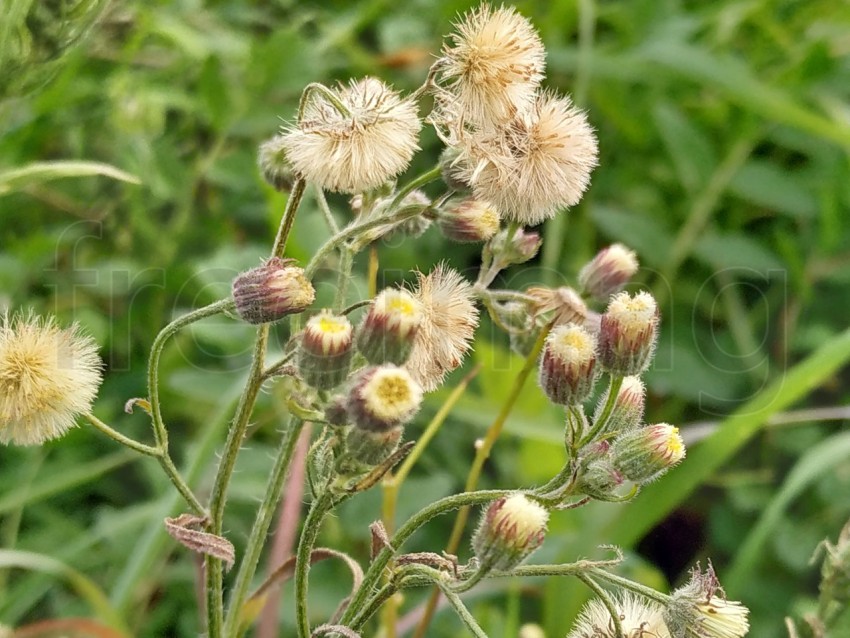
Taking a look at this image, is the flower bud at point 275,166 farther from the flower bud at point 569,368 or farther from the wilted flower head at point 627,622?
the wilted flower head at point 627,622

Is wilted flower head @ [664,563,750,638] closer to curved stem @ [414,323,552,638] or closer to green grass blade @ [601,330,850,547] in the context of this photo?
→ curved stem @ [414,323,552,638]

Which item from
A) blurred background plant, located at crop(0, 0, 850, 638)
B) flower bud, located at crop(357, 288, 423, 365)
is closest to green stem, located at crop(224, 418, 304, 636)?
flower bud, located at crop(357, 288, 423, 365)

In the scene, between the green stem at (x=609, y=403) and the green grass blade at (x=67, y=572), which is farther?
the green grass blade at (x=67, y=572)

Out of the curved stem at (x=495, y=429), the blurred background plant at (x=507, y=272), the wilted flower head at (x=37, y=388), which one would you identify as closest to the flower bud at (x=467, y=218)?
the curved stem at (x=495, y=429)

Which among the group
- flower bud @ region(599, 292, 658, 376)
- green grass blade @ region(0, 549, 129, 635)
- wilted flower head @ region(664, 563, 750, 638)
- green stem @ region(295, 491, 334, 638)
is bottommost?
green grass blade @ region(0, 549, 129, 635)

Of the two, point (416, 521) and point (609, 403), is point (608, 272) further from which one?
point (416, 521)

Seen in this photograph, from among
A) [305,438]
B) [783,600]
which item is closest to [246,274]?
[305,438]
